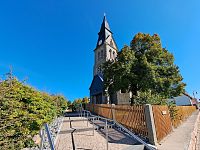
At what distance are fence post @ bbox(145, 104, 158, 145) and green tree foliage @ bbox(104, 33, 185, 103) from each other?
13.1m

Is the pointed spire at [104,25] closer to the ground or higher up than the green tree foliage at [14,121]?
higher up

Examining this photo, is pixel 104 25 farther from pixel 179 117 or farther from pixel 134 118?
pixel 134 118

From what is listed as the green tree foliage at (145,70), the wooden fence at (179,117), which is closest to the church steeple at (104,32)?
the green tree foliage at (145,70)

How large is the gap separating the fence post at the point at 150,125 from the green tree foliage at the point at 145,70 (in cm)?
1313

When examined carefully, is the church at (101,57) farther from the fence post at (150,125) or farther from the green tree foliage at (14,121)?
A: the green tree foliage at (14,121)

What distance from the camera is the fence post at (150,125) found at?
6372 millimetres

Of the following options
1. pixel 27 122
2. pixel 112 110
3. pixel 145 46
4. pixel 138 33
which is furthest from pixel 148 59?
pixel 27 122

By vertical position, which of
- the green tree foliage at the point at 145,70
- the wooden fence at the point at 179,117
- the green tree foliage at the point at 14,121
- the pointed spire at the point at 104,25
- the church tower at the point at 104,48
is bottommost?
the wooden fence at the point at 179,117

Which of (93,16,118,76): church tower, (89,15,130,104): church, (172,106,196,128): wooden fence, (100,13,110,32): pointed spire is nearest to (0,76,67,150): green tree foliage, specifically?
(172,106,196,128): wooden fence

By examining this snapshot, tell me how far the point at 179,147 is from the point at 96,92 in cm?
2977

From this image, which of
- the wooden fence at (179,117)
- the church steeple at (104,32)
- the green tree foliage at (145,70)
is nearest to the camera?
the wooden fence at (179,117)

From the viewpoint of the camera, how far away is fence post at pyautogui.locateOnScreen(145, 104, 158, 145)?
637cm

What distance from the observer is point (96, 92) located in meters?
35.3

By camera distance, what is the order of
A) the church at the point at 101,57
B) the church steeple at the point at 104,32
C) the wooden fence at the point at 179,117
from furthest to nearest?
the church steeple at the point at 104,32, the church at the point at 101,57, the wooden fence at the point at 179,117
